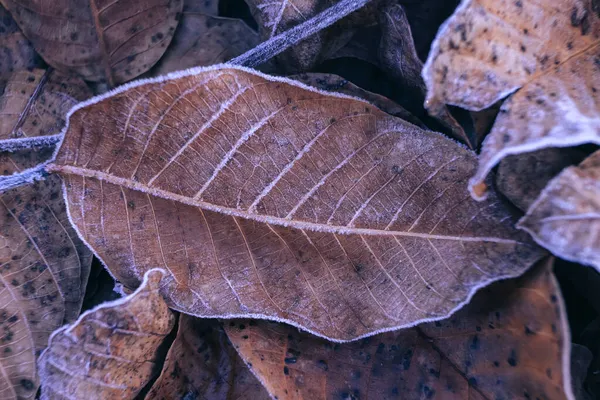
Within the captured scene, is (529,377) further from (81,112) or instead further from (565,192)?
(81,112)

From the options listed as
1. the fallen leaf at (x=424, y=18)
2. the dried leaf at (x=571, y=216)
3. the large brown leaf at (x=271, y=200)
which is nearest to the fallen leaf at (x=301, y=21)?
the fallen leaf at (x=424, y=18)

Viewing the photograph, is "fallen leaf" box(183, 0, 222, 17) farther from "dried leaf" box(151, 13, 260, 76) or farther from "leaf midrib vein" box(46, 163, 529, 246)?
"leaf midrib vein" box(46, 163, 529, 246)

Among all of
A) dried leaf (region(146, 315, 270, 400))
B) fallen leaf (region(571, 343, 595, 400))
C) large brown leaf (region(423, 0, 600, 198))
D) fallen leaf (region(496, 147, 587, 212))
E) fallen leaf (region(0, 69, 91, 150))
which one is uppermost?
fallen leaf (region(0, 69, 91, 150))

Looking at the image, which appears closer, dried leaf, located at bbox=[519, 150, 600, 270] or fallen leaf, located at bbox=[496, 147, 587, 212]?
dried leaf, located at bbox=[519, 150, 600, 270]

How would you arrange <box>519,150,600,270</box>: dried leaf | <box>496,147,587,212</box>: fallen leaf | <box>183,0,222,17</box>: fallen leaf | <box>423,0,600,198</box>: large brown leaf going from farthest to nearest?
1. <box>183,0,222,17</box>: fallen leaf
2. <box>496,147,587,212</box>: fallen leaf
3. <box>423,0,600,198</box>: large brown leaf
4. <box>519,150,600,270</box>: dried leaf

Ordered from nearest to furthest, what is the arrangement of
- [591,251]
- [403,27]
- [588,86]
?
1. [591,251]
2. [588,86]
3. [403,27]

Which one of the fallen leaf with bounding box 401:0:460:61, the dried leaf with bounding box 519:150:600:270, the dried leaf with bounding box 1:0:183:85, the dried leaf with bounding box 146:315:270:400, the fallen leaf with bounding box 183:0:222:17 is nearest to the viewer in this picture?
the dried leaf with bounding box 519:150:600:270

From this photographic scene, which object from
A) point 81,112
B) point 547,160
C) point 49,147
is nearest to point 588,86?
point 547,160

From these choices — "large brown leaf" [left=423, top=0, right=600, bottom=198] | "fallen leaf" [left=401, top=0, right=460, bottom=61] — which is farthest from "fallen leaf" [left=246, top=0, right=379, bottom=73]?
"large brown leaf" [left=423, top=0, right=600, bottom=198]
